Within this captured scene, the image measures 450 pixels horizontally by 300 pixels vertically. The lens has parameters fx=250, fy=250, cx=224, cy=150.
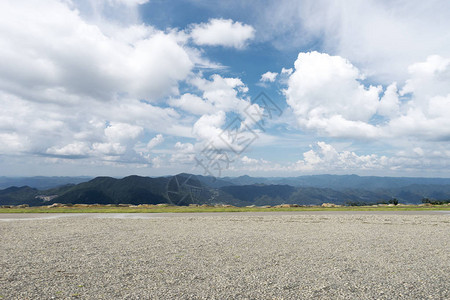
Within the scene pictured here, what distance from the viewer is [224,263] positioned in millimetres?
12492

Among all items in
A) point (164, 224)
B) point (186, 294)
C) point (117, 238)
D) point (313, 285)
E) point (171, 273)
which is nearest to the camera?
point (186, 294)

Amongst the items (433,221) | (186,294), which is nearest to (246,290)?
(186,294)

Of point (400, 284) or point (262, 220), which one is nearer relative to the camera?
point (400, 284)

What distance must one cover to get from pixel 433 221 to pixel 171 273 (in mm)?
28820

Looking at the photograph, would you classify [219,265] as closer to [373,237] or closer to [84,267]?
[84,267]

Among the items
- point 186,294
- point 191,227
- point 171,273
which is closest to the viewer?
point 186,294

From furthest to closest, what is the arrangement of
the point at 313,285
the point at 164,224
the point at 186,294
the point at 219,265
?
the point at 164,224 < the point at 219,265 < the point at 313,285 < the point at 186,294

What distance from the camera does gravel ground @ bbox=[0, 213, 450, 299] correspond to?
923 centimetres

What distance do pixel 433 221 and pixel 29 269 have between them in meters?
34.3

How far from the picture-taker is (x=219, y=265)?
12.2 m

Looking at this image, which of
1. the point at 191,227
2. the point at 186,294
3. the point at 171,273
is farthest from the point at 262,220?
the point at 186,294

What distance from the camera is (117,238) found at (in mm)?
18156

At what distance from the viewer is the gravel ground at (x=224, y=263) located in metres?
9.23

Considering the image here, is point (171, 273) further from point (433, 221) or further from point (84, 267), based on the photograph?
point (433, 221)
